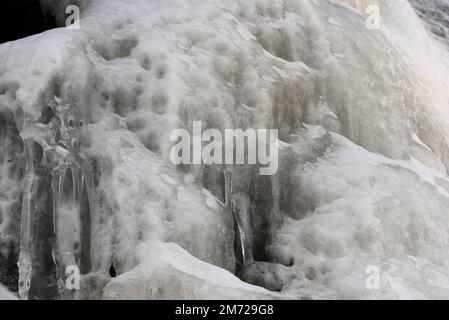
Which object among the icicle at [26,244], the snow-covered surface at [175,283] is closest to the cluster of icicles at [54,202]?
the icicle at [26,244]

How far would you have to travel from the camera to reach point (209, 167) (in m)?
4.03

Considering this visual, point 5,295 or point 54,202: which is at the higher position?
point 54,202

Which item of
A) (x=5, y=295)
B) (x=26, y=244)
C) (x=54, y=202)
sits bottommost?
(x=5, y=295)

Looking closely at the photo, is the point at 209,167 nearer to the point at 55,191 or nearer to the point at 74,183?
the point at 74,183

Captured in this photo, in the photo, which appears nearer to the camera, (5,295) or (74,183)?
(5,295)

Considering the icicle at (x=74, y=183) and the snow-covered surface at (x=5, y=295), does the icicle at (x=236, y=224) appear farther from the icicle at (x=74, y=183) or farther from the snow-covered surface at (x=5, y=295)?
the snow-covered surface at (x=5, y=295)

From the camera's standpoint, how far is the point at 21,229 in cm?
357

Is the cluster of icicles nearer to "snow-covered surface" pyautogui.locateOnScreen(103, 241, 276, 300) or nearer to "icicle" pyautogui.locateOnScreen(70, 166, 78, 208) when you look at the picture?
"icicle" pyautogui.locateOnScreen(70, 166, 78, 208)

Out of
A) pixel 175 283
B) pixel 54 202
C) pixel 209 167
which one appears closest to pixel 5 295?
pixel 54 202

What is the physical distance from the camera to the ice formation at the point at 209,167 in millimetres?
3662

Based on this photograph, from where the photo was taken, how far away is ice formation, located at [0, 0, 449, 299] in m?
3.66

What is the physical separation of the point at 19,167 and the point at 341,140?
6.53 feet

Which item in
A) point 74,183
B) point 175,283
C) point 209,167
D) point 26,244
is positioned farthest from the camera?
point 209,167
